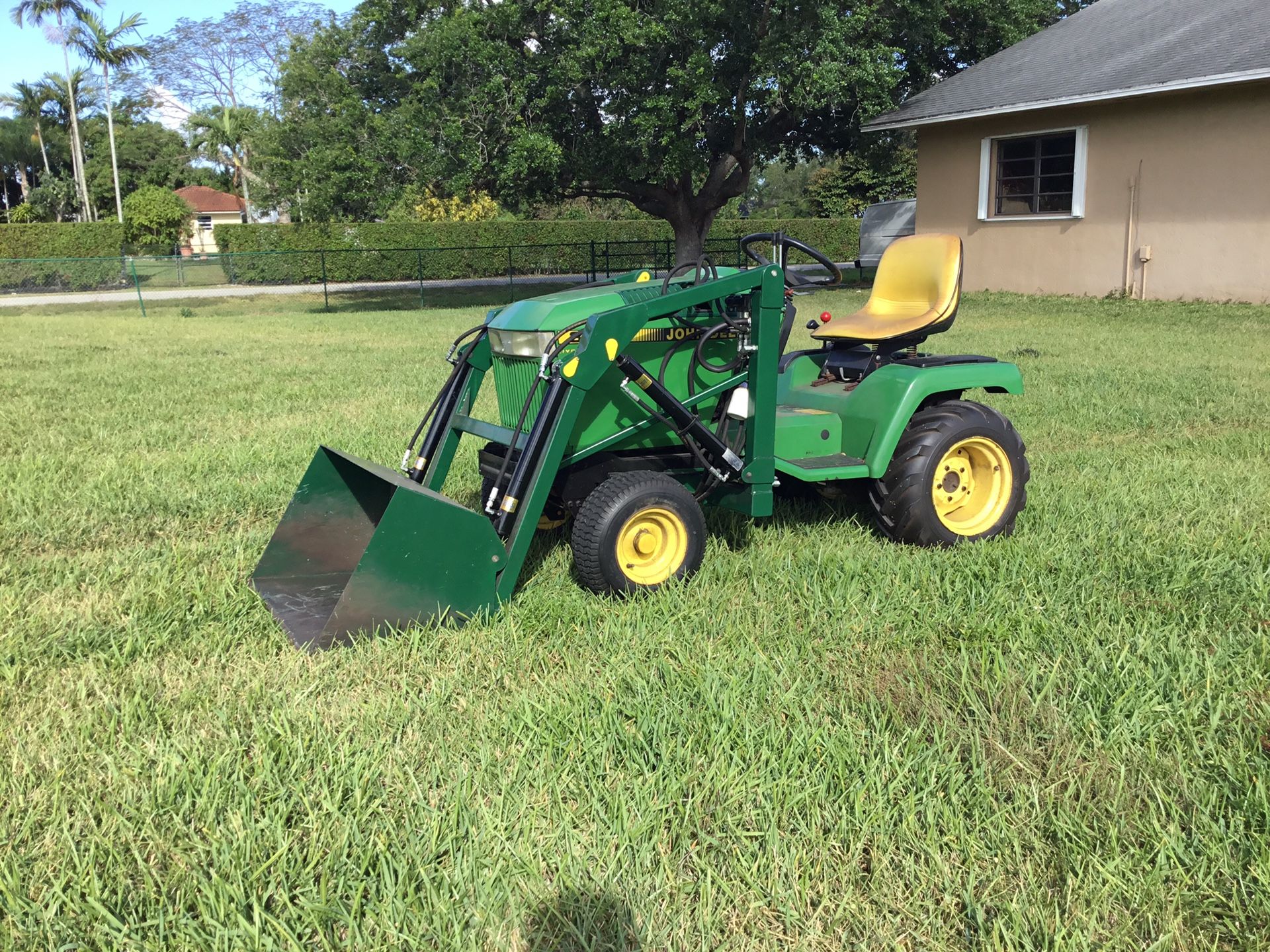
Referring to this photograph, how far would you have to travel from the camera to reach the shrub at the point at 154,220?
4225cm

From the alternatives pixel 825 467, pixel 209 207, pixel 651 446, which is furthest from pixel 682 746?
pixel 209 207

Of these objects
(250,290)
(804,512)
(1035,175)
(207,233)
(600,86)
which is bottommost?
(804,512)

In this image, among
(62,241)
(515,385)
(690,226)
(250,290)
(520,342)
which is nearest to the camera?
(520,342)

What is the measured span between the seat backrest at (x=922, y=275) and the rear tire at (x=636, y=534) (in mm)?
1574

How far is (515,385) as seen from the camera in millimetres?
4215

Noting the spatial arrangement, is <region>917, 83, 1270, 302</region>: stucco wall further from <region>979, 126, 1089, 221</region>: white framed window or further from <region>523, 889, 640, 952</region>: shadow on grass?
<region>523, 889, 640, 952</region>: shadow on grass

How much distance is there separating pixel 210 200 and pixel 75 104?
11331 mm

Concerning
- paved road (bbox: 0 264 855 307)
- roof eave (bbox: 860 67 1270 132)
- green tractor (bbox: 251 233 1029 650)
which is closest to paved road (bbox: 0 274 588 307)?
paved road (bbox: 0 264 855 307)

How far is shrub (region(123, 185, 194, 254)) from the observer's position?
4225 centimetres

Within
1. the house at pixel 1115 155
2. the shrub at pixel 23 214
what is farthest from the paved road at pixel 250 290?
the shrub at pixel 23 214

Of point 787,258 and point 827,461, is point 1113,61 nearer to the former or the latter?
point 787,258

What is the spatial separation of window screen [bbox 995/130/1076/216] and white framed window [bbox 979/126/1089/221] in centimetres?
1

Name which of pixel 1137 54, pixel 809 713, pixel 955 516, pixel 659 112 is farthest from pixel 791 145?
pixel 809 713

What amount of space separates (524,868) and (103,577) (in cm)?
271
